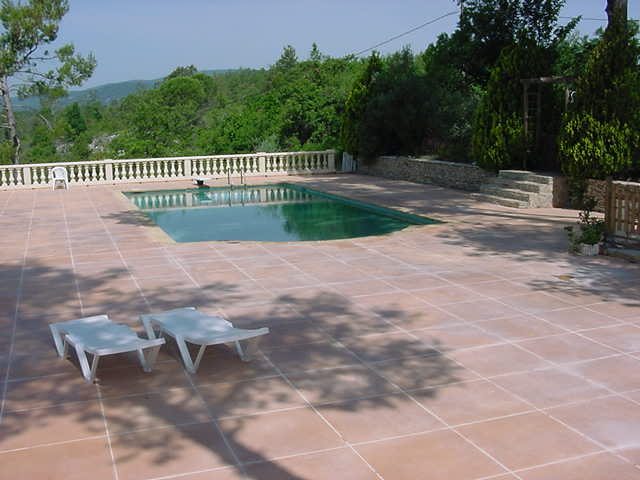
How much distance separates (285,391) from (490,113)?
12.1 meters

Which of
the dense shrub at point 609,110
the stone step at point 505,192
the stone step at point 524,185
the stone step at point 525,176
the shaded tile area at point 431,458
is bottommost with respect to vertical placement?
the shaded tile area at point 431,458

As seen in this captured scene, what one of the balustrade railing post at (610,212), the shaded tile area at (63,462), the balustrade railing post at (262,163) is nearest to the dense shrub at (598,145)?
the balustrade railing post at (610,212)

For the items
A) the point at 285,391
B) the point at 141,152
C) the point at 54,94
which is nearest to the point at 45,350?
the point at 285,391

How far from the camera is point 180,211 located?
16.1m

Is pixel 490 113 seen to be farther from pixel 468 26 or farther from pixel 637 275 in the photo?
Answer: pixel 637 275

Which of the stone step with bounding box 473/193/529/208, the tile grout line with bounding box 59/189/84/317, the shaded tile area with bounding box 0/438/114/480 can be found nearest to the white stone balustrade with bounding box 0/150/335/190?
the tile grout line with bounding box 59/189/84/317

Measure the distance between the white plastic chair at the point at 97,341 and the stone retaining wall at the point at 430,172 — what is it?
1195 cm

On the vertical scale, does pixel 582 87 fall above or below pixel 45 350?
above

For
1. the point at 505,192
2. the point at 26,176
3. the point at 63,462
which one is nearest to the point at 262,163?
the point at 26,176

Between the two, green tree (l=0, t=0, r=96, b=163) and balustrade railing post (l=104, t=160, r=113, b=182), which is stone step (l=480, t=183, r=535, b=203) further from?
green tree (l=0, t=0, r=96, b=163)

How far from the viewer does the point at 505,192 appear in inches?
567

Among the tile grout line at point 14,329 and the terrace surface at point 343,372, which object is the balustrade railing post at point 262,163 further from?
the terrace surface at point 343,372

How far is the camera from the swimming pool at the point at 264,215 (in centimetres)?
1331

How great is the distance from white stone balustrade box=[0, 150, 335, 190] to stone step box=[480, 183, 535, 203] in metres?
8.13
